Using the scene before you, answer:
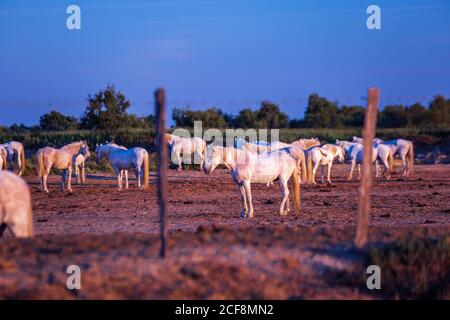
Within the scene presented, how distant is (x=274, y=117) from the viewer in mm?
74750

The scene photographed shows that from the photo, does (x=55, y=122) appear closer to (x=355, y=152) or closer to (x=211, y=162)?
(x=355, y=152)

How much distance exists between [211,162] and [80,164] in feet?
35.7

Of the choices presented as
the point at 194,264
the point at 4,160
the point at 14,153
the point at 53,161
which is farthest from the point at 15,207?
the point at 14,153

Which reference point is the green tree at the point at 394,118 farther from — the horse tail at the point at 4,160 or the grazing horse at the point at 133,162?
the horse tail at the point at 4,160

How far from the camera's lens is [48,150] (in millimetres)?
25266

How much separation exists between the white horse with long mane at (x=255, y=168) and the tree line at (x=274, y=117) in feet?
97.7

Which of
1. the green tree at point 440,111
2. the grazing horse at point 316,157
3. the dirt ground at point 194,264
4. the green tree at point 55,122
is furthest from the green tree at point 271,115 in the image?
the dirt ground at point 194,264

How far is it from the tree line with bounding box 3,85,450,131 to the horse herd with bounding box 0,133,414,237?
542 inches

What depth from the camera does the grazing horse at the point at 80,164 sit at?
27.1m

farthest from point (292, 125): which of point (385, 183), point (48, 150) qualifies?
point (48, 150)

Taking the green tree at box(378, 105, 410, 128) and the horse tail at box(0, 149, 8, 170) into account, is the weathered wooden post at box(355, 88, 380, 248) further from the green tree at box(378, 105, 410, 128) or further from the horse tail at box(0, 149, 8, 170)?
the green tree at box(378, 105, 410, 128)

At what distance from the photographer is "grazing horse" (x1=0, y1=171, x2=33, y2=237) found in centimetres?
994

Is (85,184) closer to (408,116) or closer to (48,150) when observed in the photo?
(48,150)
